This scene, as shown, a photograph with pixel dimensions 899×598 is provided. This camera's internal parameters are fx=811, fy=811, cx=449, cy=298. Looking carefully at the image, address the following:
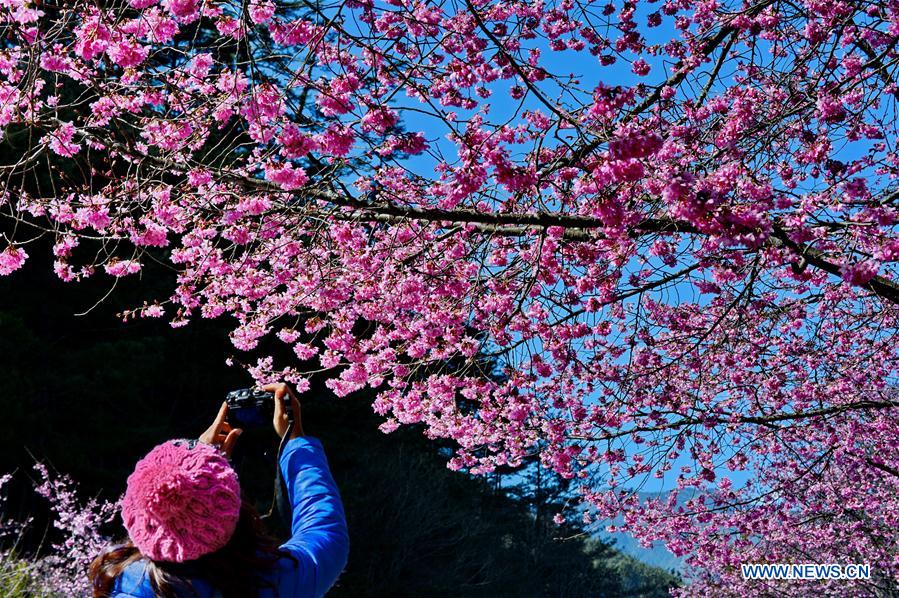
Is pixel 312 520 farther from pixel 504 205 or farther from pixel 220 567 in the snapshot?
pixel 504 205

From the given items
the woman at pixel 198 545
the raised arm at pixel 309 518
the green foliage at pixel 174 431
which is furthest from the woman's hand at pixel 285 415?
the green foliage at pixel 174 431

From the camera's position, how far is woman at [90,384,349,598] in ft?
5.07

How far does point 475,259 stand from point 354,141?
2.07 metres

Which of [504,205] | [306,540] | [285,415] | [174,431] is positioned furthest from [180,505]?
[174,431]

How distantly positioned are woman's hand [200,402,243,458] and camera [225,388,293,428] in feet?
0.27

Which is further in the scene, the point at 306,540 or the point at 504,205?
the point at 504,205

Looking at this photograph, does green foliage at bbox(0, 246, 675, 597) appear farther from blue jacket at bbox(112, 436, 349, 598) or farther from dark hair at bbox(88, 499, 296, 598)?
dark hair at bbox(88, 499, 296, 598)

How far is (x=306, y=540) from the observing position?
5.59 feet

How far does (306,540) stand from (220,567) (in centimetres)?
19

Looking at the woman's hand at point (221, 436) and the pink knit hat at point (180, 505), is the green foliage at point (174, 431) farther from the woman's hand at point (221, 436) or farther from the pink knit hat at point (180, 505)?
the pink knit hat at point (180, 505)

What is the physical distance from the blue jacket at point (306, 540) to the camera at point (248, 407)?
0.17 m

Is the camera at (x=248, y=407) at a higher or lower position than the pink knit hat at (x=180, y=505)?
higher

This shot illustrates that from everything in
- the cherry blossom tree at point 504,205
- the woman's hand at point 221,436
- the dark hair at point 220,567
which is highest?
the cherry blossom tree at point 504,205

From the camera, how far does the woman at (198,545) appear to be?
1.54m
